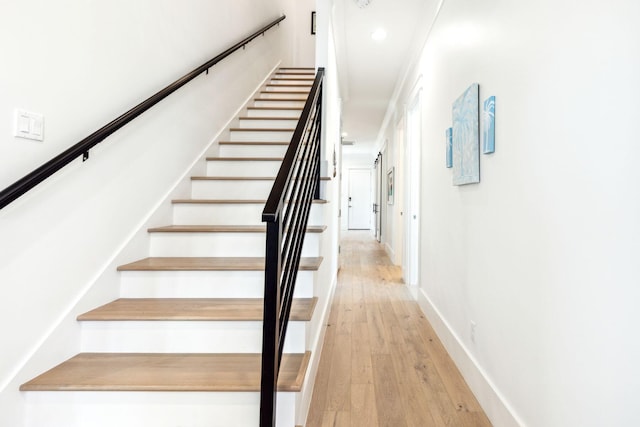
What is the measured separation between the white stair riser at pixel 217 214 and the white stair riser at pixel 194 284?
583 mm

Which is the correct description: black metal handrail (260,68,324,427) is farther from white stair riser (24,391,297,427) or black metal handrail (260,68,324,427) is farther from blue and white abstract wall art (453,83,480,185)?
blue and white abstract wall art (453,83,480,185)

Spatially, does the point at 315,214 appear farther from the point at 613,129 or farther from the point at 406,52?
the point at 406,52

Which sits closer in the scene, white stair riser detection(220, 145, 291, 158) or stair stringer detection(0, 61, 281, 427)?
stair stringer detection(0, 61, 281, 427)

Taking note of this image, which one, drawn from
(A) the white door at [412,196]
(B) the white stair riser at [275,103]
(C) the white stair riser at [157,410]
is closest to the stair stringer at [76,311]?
(C) the white stair riser at [157,410]

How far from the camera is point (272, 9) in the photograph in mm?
4770

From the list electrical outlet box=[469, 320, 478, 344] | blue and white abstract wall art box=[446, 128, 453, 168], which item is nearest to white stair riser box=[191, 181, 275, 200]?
blue and white abstract wall art box=[446, 128, 453, 168]

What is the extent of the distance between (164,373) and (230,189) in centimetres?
143

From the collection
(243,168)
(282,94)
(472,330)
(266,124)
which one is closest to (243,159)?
(243,168)

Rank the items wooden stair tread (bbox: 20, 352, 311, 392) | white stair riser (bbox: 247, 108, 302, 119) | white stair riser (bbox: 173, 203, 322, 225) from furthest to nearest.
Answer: white stair riser (bbox: 247, 108, 302, 119) → white stair riser (bbox: 173, 203, 322, 225) → wooden stair tread (bbox: 20, 352, 311, 392)

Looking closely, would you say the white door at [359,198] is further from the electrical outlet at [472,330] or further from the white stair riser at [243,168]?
the electrical outlet at [472,330]

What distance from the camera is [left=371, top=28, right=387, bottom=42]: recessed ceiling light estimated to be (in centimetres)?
320

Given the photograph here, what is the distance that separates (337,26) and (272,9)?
213 cm

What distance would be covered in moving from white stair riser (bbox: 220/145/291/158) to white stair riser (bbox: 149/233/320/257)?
109cm

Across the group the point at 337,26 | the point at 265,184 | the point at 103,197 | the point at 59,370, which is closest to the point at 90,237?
the point at 103,197
